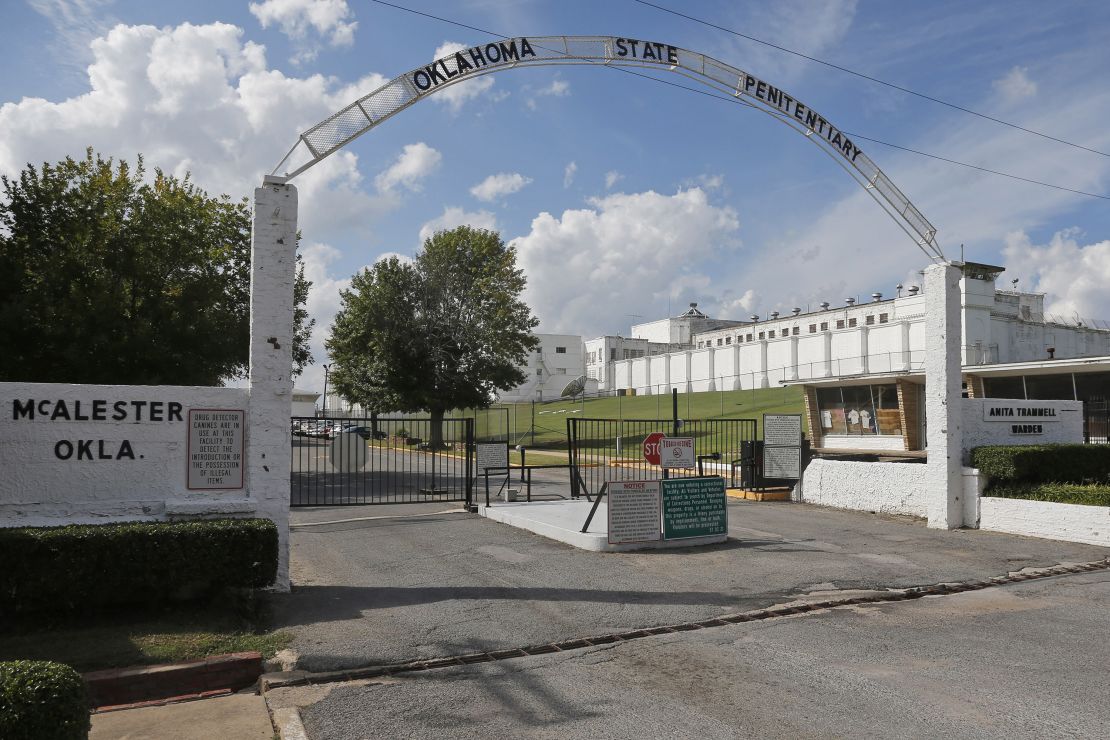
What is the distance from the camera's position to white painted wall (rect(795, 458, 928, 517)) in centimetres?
1599

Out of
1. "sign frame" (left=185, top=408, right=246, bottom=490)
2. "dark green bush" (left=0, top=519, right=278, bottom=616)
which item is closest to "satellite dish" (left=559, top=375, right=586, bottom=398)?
"sign frame" (left=185, top=408, right=246, bottom=490)

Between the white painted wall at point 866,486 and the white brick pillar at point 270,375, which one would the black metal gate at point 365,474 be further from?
the white painted wall at point 866,486

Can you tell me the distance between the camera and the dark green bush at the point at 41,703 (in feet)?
11.7

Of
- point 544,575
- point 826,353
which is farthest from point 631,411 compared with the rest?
point 544,575

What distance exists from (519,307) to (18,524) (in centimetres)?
3884

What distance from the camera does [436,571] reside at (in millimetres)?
10539

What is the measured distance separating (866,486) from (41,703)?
639 inches

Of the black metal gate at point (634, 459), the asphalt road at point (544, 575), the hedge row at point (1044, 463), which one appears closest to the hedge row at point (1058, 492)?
the hedge row at point (1044, 463)

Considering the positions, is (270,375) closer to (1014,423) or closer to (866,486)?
(866,486)

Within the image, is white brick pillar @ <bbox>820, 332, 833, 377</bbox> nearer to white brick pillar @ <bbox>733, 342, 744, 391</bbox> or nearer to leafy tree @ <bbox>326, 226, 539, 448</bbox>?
white brick pillar @ <bbox>733, 342, 744, 391</bbox>

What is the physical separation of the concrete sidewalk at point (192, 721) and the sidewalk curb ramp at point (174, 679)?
0.90ft

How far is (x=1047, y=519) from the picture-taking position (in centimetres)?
1377

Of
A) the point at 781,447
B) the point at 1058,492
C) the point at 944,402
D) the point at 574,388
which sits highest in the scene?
the point at 574,388

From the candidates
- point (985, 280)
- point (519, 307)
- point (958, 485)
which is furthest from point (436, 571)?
point (985, 280)
